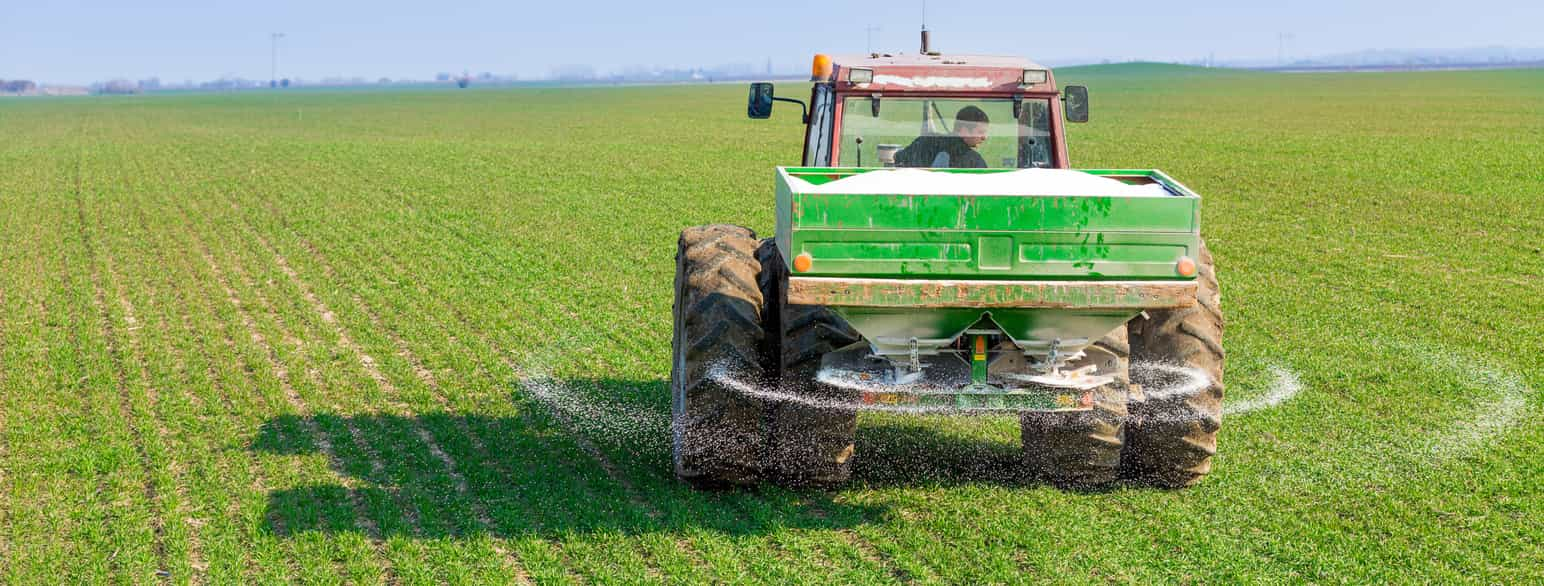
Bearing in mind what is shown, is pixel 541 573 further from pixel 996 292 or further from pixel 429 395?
pixel 429 395

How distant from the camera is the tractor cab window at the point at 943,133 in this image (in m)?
9.32

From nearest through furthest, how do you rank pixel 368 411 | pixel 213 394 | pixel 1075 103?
pixel 1075 103
pixel 368 411
pixel 213 394

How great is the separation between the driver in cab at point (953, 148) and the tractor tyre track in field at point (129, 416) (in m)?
4.66

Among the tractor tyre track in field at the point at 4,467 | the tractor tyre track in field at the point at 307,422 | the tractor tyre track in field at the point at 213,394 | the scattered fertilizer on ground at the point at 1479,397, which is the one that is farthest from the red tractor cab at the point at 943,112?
the tractor tyre track in field at the point at 4,467

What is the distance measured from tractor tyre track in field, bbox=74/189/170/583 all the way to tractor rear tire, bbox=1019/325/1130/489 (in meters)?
4.26

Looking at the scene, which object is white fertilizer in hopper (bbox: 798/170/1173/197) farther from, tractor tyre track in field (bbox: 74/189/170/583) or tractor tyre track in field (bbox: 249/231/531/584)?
tractor tyre track in field (bbox: 74/189/170/583)

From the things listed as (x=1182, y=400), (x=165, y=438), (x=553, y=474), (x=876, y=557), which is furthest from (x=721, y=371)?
(x=165, y=438)

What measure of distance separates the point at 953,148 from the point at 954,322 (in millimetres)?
2710

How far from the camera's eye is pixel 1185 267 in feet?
22.0

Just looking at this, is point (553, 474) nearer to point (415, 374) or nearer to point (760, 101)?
point (760, 101)

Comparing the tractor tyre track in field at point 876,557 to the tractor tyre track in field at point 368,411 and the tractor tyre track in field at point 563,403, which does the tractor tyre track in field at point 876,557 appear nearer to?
the tractor tyre track in field at point 563,403

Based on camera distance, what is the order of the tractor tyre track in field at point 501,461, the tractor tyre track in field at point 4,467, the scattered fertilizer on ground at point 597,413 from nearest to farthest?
the tractor tyre track in field at point 501,461
the tractor tyre track in field at point 4,467
the scattered fertilizer on ground at point 597,413

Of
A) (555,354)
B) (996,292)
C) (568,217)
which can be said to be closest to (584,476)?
(996,292)

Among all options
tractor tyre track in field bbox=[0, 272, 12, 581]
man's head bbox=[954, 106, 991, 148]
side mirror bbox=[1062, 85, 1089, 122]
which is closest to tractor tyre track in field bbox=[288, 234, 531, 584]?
tractor tyre track in field bbox=[0, 272, 12, 581]
